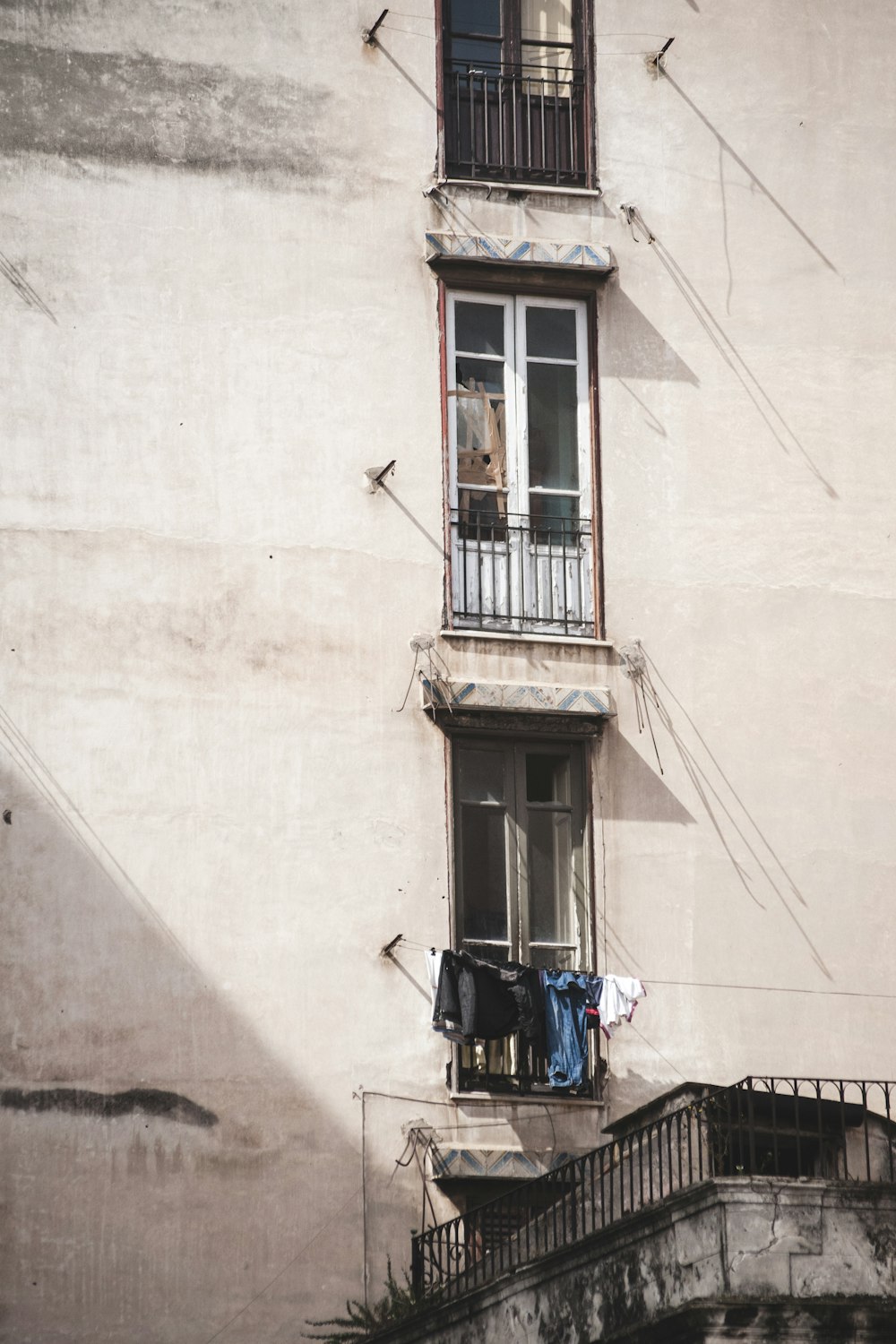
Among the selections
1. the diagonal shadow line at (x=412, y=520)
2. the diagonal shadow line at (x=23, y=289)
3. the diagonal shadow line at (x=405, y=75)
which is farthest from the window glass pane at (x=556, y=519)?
the diagonal shadow line at (x=23, y=289)

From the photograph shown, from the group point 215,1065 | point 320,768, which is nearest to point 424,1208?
point 215,1065

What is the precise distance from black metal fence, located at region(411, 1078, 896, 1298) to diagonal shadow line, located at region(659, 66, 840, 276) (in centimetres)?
790

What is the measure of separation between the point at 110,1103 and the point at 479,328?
7.39 metres

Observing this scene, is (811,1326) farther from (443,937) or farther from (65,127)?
(65,127)

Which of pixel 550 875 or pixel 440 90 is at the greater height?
pixel 440 90

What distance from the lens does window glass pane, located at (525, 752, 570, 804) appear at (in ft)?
65.2

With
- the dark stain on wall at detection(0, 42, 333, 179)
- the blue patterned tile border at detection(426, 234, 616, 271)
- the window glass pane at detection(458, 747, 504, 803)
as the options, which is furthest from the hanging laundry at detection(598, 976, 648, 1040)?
the dark stain on wall at detection(0, 42, 333, 179)

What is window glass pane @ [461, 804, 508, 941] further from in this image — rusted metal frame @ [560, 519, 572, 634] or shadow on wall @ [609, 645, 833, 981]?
rusted metal frame @ [560, 519, 572, 634]

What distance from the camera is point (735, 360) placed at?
20.9 meters

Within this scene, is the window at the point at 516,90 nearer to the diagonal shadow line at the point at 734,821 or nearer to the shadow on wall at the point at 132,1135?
the diagonal shadow line at the point at 734,821

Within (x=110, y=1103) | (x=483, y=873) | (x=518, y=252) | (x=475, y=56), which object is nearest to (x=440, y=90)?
(x=475, y=56)

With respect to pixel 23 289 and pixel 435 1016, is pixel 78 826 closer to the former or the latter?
pixel 435 1016

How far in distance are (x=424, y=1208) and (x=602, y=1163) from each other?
103 inches

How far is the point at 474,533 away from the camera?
20312mm
